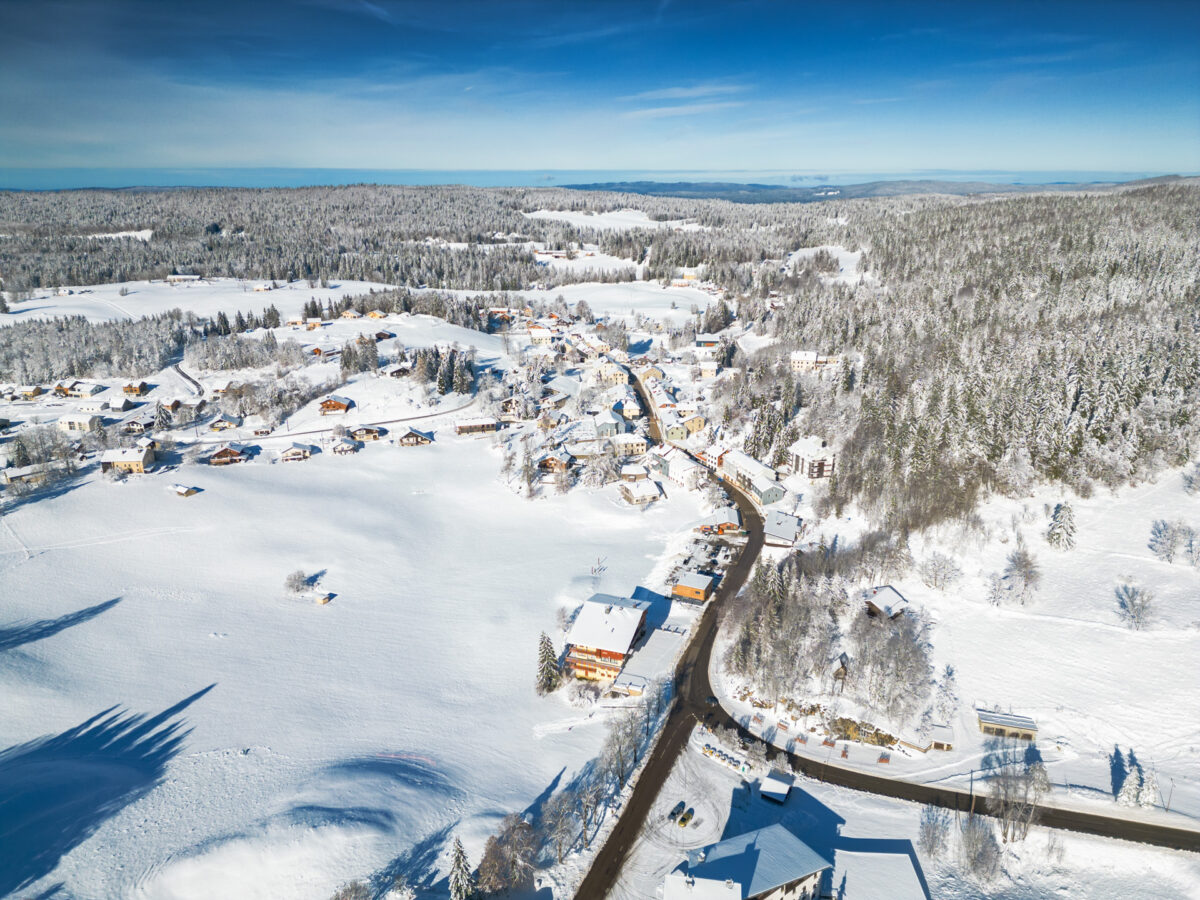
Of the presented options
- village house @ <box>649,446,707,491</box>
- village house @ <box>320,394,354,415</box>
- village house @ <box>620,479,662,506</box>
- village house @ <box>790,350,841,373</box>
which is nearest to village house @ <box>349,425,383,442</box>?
village house @ <box>320,394,354,415</box>

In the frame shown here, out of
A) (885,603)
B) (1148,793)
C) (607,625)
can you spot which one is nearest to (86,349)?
(607,625)

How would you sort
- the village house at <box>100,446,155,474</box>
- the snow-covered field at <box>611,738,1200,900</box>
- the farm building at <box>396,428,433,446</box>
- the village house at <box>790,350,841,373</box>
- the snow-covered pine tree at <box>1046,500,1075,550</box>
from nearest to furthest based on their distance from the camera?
1. the snow-covered field at <box>611,738,1200,900</box>
2. the snow-covered pine tree at <box>1046,500,1075,550</box>
3. the village house at <box>100,446,155,474</box>
4. the farm building at <box>396,428,433,446</box>
5. the village house at <box>790,350,841,373</box>

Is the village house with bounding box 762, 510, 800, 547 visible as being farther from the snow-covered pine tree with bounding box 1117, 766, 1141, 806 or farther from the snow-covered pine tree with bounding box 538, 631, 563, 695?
the snow-covered pine tree with bounding box 1117, 766, 1141, 806

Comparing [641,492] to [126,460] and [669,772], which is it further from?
[126,460]

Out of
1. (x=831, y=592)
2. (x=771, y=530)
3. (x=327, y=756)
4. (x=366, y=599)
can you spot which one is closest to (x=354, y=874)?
(x=327, y=756)

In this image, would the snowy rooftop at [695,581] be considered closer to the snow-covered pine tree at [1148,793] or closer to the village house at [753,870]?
the village house at [753,870]

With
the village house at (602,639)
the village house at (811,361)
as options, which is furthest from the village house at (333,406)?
the village house at (811,361)
